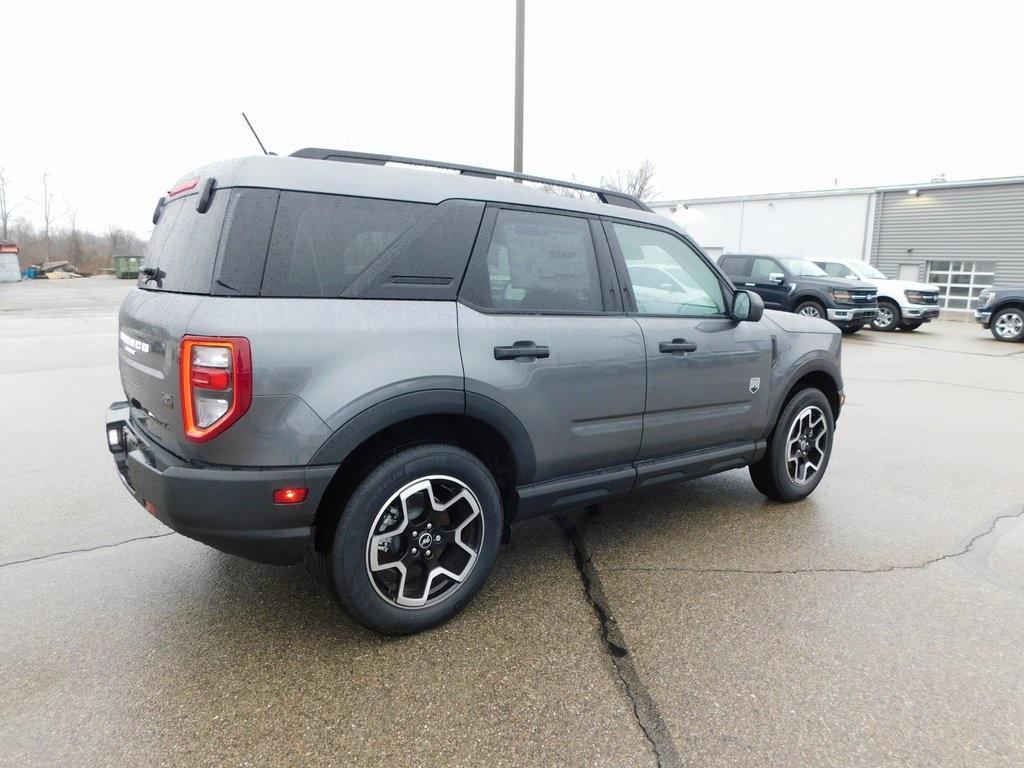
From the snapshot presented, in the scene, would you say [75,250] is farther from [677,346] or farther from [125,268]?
[677,346]

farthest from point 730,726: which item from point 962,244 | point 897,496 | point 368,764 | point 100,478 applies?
point 962,244

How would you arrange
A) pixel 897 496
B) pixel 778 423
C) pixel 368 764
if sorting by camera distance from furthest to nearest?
pixel 897 496, pixel 778 423, pixel 368 764

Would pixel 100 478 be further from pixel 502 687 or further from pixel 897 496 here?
pixel 897 496

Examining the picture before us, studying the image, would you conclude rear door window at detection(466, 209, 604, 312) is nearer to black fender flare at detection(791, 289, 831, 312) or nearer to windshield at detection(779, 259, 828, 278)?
black fender flare at detection(791, 289, 831, 312)

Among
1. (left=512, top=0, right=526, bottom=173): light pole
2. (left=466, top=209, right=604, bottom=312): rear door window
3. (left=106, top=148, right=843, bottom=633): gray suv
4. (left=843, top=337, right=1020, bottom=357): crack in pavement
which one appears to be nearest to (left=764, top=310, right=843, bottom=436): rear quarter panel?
(left=106, top=148, right=843, bottom=633): gray suv

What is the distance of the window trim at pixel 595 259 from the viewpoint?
286cm

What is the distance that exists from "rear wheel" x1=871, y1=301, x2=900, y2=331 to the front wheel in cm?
1456

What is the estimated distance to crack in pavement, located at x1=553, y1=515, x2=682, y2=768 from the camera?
216 centimetres

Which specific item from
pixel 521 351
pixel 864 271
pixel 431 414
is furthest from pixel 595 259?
pixel 864 271

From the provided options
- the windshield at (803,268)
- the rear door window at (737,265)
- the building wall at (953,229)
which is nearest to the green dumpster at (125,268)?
the rear door window at (737,265)

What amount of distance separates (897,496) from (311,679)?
4.14 meters

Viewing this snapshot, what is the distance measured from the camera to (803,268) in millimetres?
16453

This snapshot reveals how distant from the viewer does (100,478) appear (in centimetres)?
473

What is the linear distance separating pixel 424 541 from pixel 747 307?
91.1 inches
